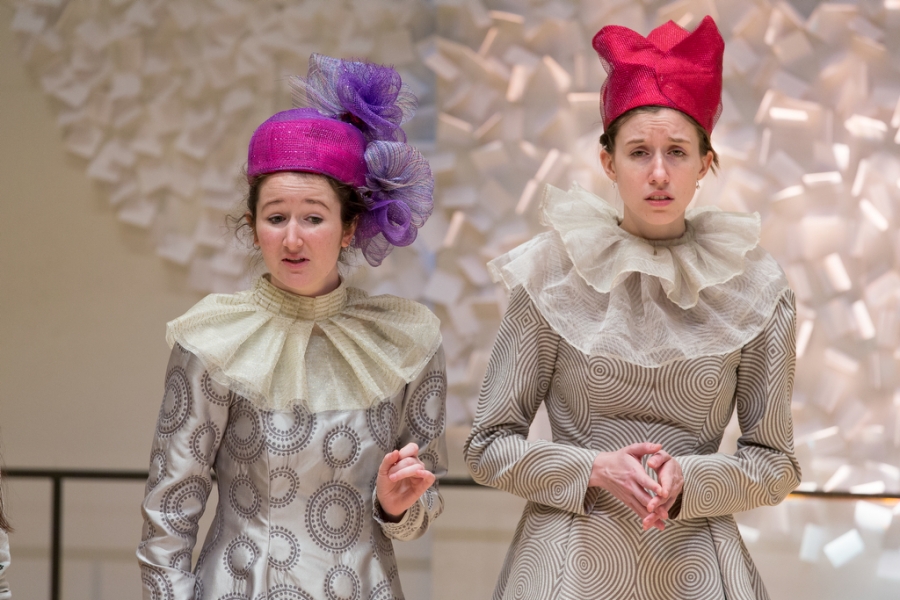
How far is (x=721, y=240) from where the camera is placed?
2189 mm

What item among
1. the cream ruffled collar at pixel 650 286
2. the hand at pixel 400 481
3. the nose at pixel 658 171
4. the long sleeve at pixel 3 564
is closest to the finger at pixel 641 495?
the cream ruffled collar at pixel 650 286

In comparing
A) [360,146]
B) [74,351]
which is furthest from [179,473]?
[74,351]

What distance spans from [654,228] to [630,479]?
0.55 metres

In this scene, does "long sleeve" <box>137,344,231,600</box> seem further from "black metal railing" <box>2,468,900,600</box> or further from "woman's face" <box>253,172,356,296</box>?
"black metal railing" <box>2,468,900,600</box>

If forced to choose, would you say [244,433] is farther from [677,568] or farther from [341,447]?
[677,568]

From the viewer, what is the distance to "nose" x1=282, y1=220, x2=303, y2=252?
6.91ft

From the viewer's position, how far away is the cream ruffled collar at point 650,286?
6.86 feet

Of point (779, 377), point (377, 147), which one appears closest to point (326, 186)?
point (377, 147)

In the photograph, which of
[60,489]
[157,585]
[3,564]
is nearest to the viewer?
[3,564]

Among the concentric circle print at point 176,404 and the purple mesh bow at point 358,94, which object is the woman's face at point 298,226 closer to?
the purple mesh bow at point 358,94

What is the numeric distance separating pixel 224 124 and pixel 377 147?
1.36 metres

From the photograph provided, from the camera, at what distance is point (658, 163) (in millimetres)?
2088

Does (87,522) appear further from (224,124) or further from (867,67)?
(867,67)

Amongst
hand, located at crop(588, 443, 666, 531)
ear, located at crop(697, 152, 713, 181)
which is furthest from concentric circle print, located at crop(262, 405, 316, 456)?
ear, located at crop(697, 152, 713, 181)
